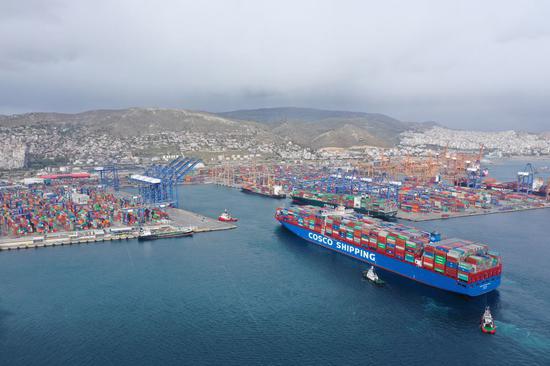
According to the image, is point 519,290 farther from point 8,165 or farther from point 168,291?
point 8,165

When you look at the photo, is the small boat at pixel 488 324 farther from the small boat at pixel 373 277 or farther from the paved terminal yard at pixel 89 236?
the paved terminal yard at pixel 89 236

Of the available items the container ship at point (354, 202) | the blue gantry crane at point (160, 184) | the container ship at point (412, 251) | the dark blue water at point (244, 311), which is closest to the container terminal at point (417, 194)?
the container ship at point (354, 202)

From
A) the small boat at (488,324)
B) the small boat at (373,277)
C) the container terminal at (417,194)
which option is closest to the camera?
the small boat at (488,324)

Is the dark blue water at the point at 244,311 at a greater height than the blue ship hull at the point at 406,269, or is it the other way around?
the blue ship hull at the point at 406,269

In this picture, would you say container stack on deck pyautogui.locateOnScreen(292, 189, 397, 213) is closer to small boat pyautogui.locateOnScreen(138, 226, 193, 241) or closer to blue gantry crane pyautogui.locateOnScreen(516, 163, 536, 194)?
small boat pyautogui.locateOnScreen(138, 226, 193, 241)

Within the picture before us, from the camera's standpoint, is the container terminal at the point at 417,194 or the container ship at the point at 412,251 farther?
the container terminal at the point at 417,194

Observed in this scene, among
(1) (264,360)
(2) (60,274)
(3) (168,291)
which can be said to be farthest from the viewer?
(2) (60,274)

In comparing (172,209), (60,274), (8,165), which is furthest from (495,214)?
(8,165)
